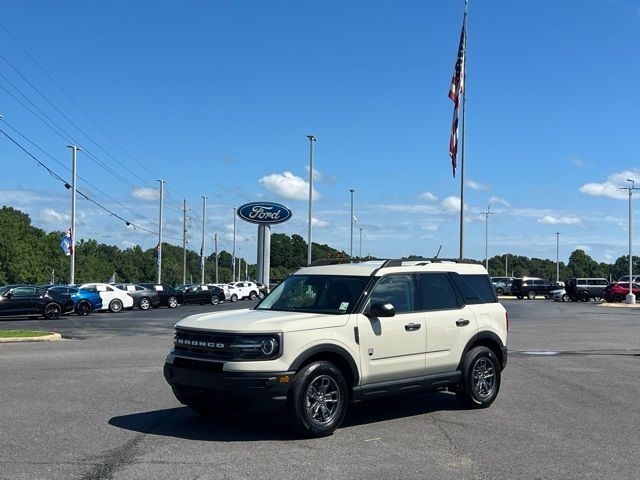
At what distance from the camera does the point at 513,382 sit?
1178 centimetres

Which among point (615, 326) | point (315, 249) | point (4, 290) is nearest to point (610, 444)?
point (615, 326)

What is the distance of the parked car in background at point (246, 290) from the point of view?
56278mm

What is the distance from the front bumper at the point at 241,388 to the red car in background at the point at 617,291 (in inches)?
1989

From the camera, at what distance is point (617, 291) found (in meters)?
52.5

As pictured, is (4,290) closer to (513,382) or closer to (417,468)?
(513,382)

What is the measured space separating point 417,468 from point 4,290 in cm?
2736

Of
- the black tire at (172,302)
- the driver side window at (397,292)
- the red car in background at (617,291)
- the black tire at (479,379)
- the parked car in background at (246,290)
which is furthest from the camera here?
the parked car in background at (246,290)

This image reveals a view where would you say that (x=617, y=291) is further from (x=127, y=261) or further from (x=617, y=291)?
(x=127, y=261)

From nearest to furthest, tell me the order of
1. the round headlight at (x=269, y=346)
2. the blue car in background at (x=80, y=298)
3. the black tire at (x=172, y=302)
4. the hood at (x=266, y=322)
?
the round headlight at (x=269, y=346) < the hood at (x=266, y=322) < the blue car in background at (x=80, y=298) < the black tire at (x=172, y=302)

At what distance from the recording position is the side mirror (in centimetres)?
792

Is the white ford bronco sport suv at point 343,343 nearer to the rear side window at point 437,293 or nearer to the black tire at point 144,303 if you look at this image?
the rear side window at point 437,293

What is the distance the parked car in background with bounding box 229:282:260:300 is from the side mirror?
48.6m

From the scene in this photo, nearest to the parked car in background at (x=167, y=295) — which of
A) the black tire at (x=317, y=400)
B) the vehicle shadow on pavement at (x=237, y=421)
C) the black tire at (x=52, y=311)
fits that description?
the black tire at (x=52, y=311)

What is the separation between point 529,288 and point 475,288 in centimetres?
5728
